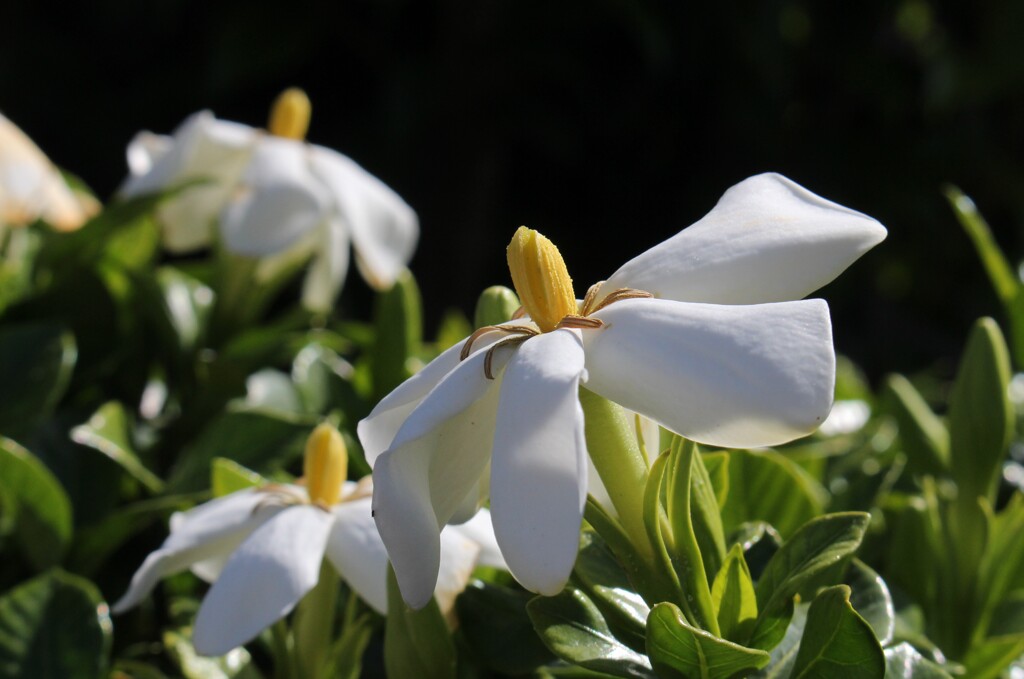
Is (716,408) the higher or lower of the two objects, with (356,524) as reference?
higher

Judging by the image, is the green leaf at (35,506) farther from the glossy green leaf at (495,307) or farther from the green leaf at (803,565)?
the green leaf at (803,565)

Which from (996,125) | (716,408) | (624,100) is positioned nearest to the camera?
(716,408)

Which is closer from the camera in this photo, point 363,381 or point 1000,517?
point 1000,517

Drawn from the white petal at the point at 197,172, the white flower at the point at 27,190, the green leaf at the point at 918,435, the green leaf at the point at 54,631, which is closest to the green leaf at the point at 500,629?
the green leaf at the point at 54,631

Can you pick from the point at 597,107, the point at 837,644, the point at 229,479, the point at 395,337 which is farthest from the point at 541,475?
the point at 597,107

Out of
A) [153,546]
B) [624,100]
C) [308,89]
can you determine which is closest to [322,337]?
[153,546]

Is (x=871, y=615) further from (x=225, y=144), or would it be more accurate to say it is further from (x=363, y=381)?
(x=225, y=144)
